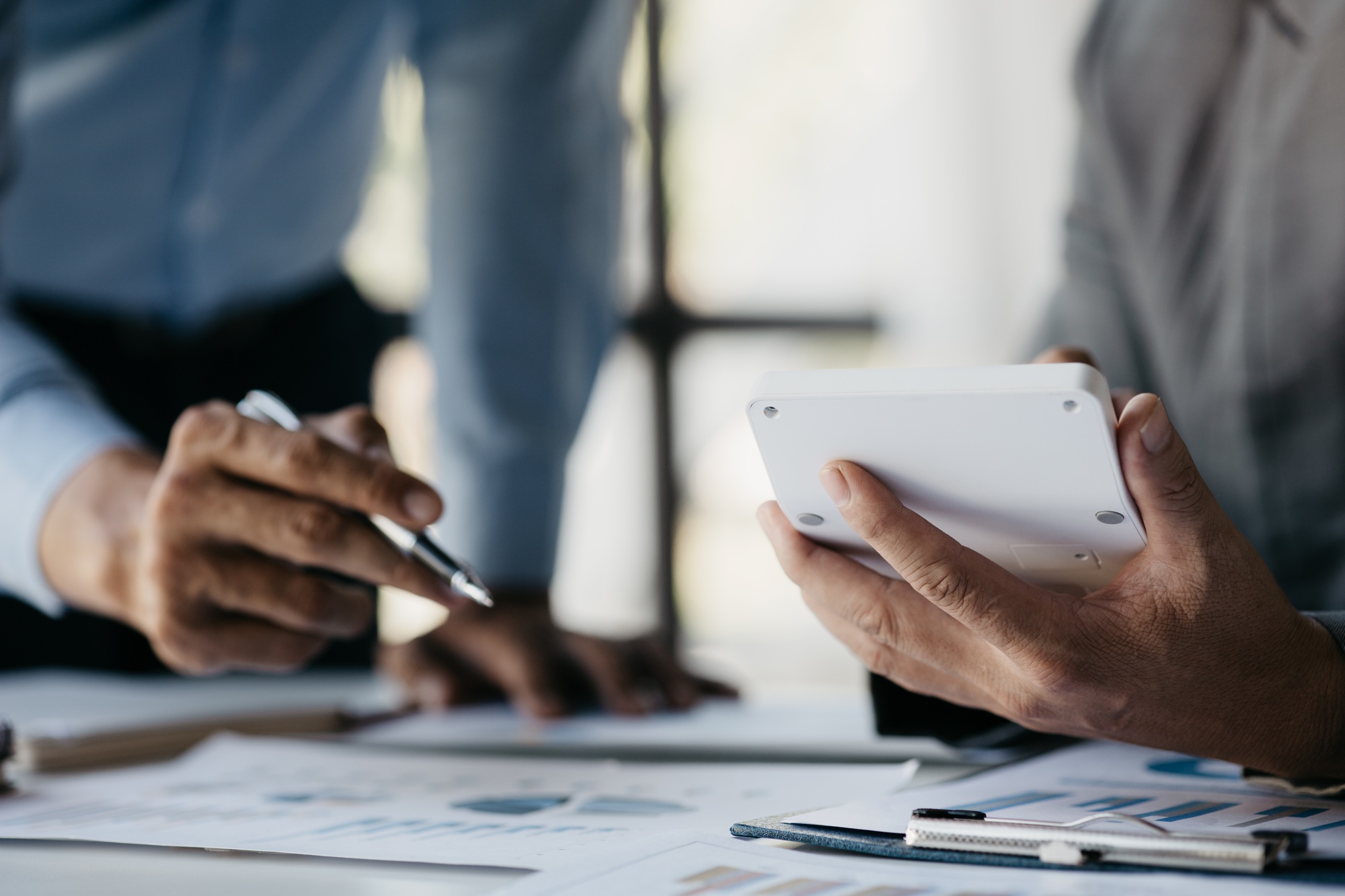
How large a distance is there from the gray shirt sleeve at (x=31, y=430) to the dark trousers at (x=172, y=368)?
43 centimetres

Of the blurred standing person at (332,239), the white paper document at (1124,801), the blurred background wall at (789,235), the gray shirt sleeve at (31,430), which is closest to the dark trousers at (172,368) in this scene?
the blurred standing person at (332,239)

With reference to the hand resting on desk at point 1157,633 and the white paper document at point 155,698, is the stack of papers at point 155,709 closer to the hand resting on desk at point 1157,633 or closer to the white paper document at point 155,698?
the white paper document at point 155,698

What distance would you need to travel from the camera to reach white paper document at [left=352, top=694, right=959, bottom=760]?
0.67 m

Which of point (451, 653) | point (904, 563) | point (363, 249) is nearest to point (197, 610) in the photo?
point (451, 653)

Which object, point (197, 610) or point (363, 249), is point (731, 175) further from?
point (197, 610)

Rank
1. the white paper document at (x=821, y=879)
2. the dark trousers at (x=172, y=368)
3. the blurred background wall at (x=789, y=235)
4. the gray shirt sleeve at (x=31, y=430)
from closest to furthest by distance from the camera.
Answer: the white paper document at (x=821, y=879)
the gray shirt sleeve at (x=31, y=430)
the dark trousers at (x=172, y=368)
the blurred background wall at (x=789, y=235)

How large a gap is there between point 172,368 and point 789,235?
102 inches

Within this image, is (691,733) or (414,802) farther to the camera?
(691,733)

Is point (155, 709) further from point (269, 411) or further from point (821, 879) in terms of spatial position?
point (821, 879)

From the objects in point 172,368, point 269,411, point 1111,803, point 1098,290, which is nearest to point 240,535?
point 269,411

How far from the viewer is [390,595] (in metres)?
2.77

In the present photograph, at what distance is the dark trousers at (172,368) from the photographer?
1.20 m

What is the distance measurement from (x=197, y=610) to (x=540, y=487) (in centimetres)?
50

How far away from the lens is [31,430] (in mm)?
738
